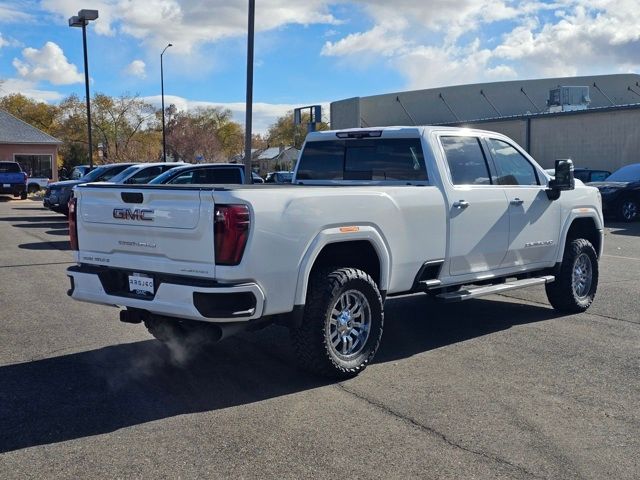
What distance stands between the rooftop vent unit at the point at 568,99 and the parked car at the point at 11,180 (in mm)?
27612

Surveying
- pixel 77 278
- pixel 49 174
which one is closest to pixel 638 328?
pixel 77 278

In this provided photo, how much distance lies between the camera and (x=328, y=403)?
5363 millimetres

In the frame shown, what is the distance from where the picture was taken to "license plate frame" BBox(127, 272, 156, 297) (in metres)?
5.48

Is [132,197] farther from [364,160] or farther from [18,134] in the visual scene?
[18,134]

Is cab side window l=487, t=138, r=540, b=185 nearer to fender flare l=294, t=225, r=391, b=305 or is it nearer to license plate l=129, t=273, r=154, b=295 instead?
fender flare l=294, t=225, r=391, b=305

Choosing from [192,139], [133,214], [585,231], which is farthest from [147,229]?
[192,139]

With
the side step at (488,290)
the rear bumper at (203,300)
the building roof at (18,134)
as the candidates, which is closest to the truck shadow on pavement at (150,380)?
the side step at (488,290)

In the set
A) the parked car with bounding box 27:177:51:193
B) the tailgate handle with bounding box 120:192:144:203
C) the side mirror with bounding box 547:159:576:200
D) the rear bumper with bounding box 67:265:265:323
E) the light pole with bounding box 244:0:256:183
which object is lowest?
the parked car with bounding box 27:177:51:193

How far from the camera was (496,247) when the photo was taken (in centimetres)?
735

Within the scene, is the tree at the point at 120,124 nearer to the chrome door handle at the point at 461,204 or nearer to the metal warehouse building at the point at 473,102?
the metal warehouse building at the point at 473,102

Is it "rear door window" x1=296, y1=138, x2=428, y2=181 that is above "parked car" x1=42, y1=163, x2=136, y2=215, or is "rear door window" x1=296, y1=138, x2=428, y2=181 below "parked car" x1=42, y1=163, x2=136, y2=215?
above

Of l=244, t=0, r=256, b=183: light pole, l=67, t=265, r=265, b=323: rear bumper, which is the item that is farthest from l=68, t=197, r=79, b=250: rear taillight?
l=244, t=0, r=256, b=183: light pole

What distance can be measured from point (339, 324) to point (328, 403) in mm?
736

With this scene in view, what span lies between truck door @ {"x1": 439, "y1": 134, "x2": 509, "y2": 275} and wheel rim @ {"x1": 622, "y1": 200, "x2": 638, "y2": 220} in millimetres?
15437
